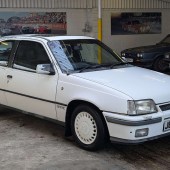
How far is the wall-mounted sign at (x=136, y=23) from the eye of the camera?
19766mm

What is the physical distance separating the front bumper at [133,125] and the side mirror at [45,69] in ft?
3.89

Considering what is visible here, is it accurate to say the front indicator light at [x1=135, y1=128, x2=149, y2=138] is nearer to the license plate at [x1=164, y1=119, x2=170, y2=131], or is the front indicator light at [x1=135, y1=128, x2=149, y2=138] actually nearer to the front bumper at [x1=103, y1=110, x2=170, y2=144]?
the front bumper at [x1=103, y1=110, x2=170, y2=144]

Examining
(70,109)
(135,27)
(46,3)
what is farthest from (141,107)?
(135,27)

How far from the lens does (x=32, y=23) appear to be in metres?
18.1

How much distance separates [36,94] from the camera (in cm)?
609

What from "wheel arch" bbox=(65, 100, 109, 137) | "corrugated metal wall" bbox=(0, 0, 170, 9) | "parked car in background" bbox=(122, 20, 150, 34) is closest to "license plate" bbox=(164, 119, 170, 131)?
"wheel arch" bbox=(65, 100, 109, 137)

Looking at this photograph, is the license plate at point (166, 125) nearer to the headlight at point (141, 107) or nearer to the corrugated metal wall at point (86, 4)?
the headlight at point (141, 107)

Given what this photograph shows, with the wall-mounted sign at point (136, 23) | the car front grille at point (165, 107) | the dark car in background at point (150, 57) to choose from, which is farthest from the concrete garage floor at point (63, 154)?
the wall-mounted sign at point (136, 23)

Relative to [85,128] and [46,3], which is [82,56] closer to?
[85,128]

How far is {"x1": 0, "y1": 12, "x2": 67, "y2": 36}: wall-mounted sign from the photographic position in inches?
692

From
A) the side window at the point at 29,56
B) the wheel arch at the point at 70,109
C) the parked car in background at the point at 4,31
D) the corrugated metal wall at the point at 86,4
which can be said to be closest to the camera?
the wheel arch at the point at 70,109

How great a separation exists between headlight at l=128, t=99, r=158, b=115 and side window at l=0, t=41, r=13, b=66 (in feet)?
9.08

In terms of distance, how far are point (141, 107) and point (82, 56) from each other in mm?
1587

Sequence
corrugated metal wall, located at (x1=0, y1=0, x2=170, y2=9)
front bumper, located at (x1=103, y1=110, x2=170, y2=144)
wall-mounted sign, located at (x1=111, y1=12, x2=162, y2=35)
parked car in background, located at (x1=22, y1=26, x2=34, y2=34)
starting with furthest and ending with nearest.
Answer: wall-mounted sign, located at (x1=111, y1=12, x2=162, y2=35) → parked car in background, located at (x1=22, y1=26, x2=34, y2=34) → corrugated metal wall, located at (x1=0, y1=0, x2=170, y2=9) → front bumper, located at (x1=103, y1=110, x2=170, y2=144)
